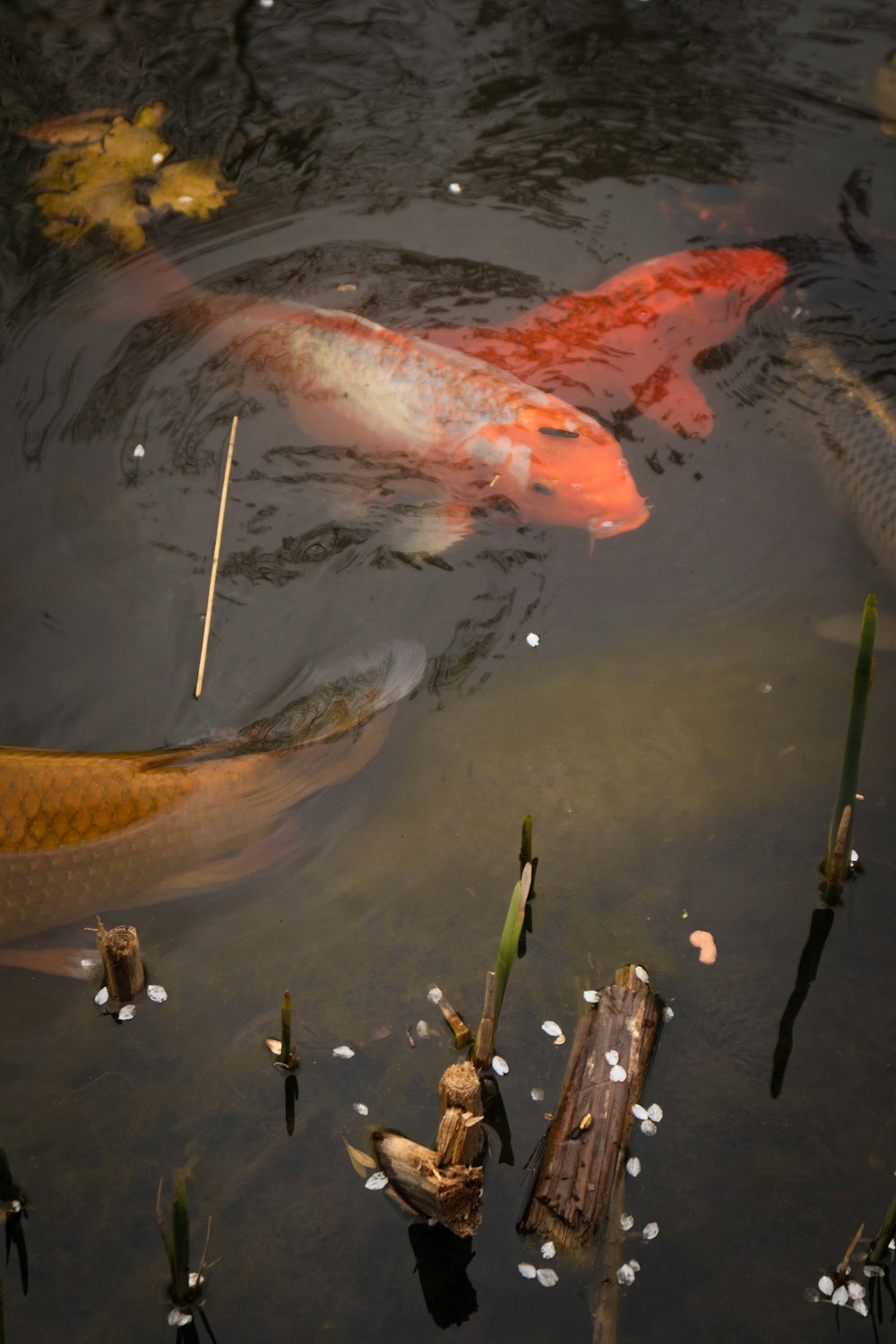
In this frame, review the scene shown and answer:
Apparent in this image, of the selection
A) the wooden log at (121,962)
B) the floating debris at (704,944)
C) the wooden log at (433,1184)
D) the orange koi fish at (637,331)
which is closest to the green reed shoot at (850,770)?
the floating debris at (704,944)

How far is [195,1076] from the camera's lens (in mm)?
3104

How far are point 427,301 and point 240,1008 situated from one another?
3.83 meters

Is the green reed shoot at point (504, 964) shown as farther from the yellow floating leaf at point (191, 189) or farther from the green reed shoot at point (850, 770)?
the yellow floating leaf at point (191, 189)

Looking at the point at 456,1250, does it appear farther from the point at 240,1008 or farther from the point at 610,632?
the point at 610,632

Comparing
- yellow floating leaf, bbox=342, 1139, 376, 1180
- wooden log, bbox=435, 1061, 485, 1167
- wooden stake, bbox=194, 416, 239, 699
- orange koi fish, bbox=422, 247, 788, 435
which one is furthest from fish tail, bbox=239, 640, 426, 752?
orange koi fish, bbox=422, 247, 788, 435

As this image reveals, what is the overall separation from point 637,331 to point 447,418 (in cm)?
127

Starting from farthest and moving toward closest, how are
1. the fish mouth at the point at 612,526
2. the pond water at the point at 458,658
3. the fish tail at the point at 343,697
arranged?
the fish mouth at the point at 612,526, the fish tail at the point at 343,697, the pond water at the point at 458,658

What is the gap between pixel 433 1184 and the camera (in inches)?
102

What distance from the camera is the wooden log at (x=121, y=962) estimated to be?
3.05m

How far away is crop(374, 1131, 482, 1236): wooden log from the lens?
102 inches

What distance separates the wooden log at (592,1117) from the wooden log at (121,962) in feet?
4.27

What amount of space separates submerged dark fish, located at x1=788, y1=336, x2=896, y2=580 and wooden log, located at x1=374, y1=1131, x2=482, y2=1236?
3.08 meters

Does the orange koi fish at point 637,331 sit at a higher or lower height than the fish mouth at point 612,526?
higher

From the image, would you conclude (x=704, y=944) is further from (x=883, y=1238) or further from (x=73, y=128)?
(x=73, y=128)
